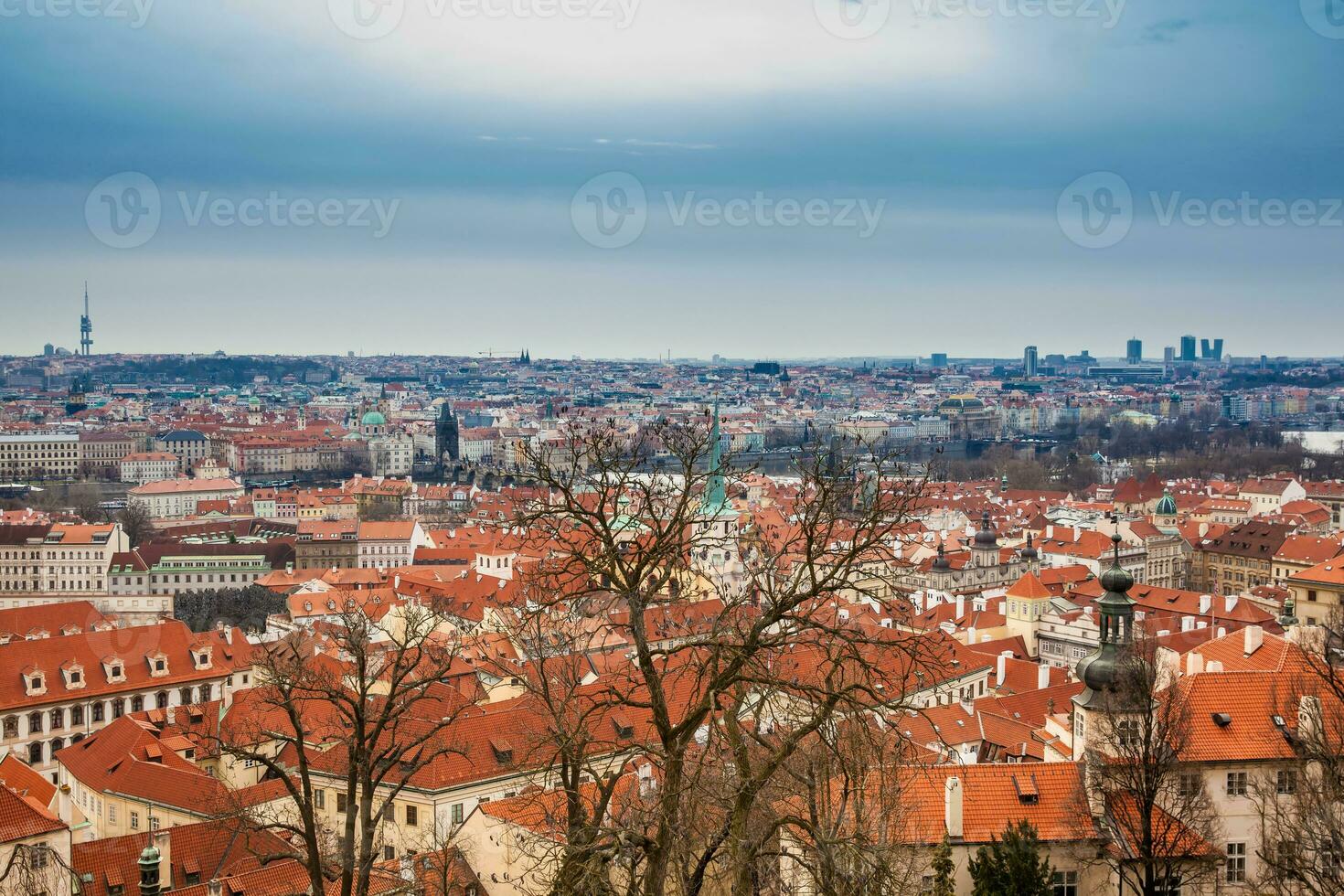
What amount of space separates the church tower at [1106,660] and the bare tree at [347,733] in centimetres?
838

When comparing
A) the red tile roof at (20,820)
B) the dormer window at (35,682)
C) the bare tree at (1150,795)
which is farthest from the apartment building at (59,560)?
the bare tree at (1150,795)

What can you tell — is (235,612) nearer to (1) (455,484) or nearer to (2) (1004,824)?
(2) (1004,824)

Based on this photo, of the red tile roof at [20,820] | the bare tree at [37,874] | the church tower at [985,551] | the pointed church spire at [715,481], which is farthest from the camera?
the church tower at [985,551]

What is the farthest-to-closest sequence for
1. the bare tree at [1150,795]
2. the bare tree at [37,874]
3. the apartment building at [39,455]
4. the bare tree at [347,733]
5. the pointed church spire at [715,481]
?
the apartment building at [39,455]
the bare tree at [1150,795]
the bare tree at [37,874]
the bare tree at [347,733]
the pointed church spire at [715,481]

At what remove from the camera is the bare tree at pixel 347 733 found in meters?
13.9

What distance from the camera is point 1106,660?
19375 mm

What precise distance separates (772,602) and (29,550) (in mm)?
58645

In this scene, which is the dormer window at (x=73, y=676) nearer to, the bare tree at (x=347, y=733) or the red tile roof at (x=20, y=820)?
the bare tree at (x=347, y=733)

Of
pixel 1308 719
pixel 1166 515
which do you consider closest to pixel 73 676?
pixel 1308 719

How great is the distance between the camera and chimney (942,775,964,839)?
1778cm

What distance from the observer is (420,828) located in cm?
2422

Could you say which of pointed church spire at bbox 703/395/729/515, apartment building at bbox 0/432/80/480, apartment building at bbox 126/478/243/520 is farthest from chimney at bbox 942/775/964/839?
apartment building at bbox 0/432/80/480

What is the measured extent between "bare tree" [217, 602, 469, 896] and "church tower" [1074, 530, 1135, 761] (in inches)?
330

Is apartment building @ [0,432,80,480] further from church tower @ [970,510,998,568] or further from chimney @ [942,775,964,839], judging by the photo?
chimney @ [942,775,964,839]
